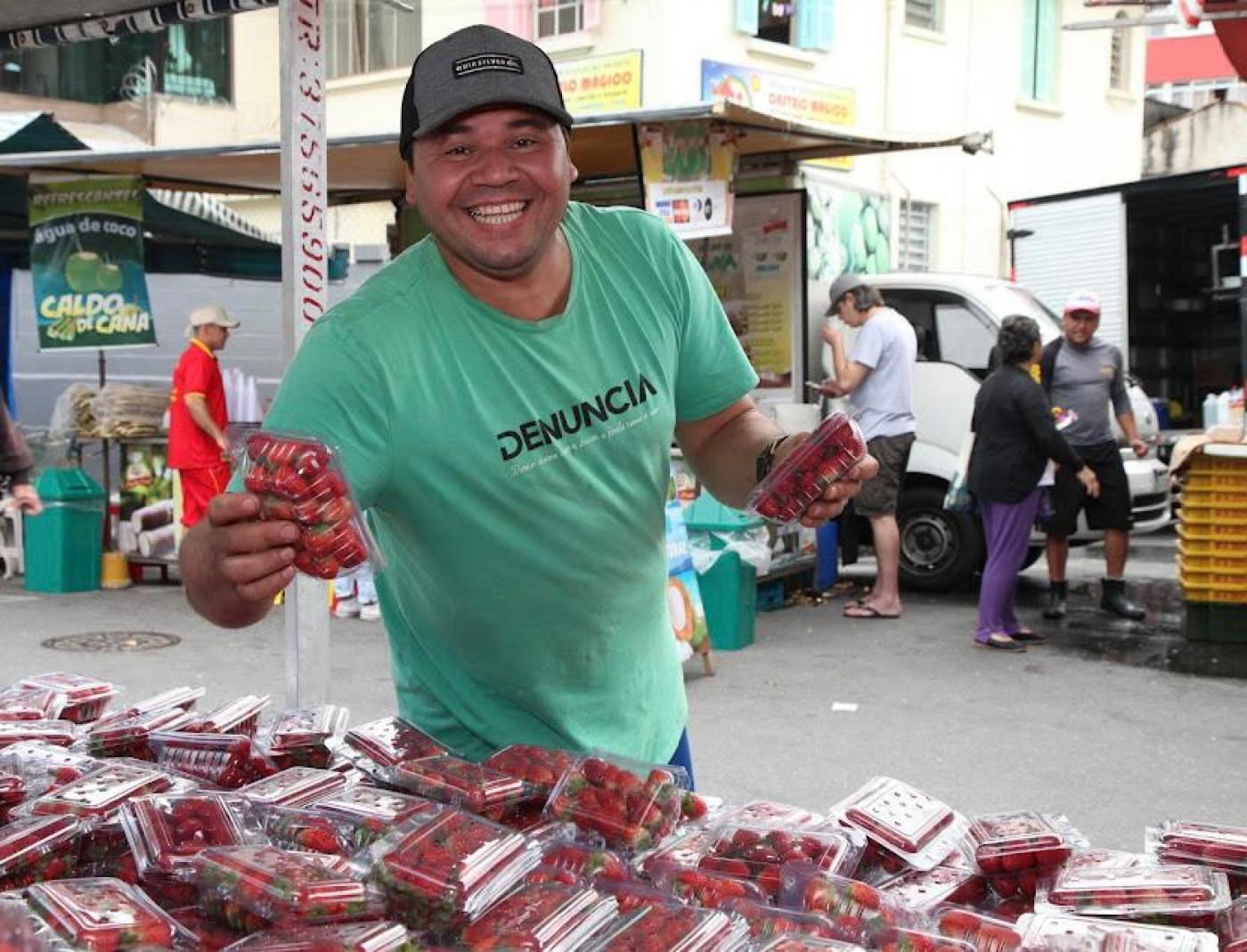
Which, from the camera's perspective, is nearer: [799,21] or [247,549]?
[247,549]

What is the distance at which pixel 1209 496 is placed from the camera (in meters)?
8.71

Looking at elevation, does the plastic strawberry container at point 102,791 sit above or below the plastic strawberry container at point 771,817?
above

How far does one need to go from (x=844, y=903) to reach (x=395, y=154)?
29.1ft

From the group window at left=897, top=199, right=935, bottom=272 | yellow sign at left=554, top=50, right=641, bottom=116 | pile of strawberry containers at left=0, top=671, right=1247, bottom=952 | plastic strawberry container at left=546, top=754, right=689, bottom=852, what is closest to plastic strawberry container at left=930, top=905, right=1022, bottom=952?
pile of strawberry containers at left=0, top=671, right=1247, bottom=952

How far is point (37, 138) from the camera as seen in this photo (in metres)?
11.0

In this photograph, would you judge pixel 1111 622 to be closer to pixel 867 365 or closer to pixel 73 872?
pixel 867 365

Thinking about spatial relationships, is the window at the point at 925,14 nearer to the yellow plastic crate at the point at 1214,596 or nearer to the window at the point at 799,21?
the window at the point at 799,21

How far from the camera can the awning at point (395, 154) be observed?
900cm

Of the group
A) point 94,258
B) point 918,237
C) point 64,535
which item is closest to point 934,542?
point 64,535

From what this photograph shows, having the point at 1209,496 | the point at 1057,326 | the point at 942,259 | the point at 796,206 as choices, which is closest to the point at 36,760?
the point at 1209,496

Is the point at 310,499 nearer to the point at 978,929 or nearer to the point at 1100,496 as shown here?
the point at 978,929

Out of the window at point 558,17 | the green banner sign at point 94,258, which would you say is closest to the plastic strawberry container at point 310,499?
the green banner sign at point 94,258

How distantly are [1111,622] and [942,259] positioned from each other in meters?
12.7

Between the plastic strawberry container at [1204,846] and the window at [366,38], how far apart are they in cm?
2124
